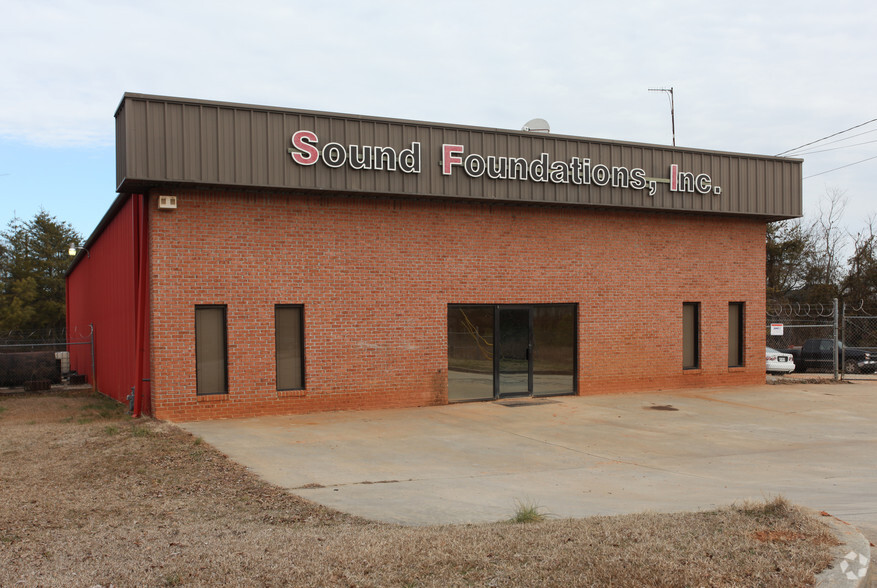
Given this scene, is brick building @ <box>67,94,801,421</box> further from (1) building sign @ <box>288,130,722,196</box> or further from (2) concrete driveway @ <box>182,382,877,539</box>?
(2) concrete driveway @ <box>182,382,877,539</box>

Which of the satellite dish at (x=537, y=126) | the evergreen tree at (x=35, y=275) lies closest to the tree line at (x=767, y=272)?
the evergreen tree at (x=35, y=275)

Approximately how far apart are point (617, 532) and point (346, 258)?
10.3 m

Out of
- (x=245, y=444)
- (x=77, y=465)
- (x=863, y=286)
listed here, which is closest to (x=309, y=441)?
(x=245, y=444)

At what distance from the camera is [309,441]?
11766 mm

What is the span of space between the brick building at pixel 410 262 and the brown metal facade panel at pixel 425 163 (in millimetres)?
38

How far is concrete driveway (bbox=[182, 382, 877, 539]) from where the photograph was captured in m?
8.00

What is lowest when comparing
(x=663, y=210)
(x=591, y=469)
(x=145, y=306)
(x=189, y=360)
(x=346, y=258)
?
(x=591, y=469)

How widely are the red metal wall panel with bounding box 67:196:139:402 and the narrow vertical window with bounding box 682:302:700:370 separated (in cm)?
1318

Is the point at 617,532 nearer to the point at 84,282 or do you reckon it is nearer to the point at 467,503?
the point at 467,503

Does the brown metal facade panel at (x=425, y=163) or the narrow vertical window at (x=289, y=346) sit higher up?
the brown metal facade panel at (x=425, y=163)

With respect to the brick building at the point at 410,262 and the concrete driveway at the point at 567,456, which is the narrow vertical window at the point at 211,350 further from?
the concrete driveway at the point at 567,456

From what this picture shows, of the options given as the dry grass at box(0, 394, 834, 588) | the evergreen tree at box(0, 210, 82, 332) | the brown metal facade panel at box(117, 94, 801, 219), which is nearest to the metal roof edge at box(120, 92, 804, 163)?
the brown metal facade panel at box(117, 94, 801, 219)

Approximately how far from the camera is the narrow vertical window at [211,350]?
14078 millimetres

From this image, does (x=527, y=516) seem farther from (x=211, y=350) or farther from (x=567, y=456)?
(x=211, y=350)
